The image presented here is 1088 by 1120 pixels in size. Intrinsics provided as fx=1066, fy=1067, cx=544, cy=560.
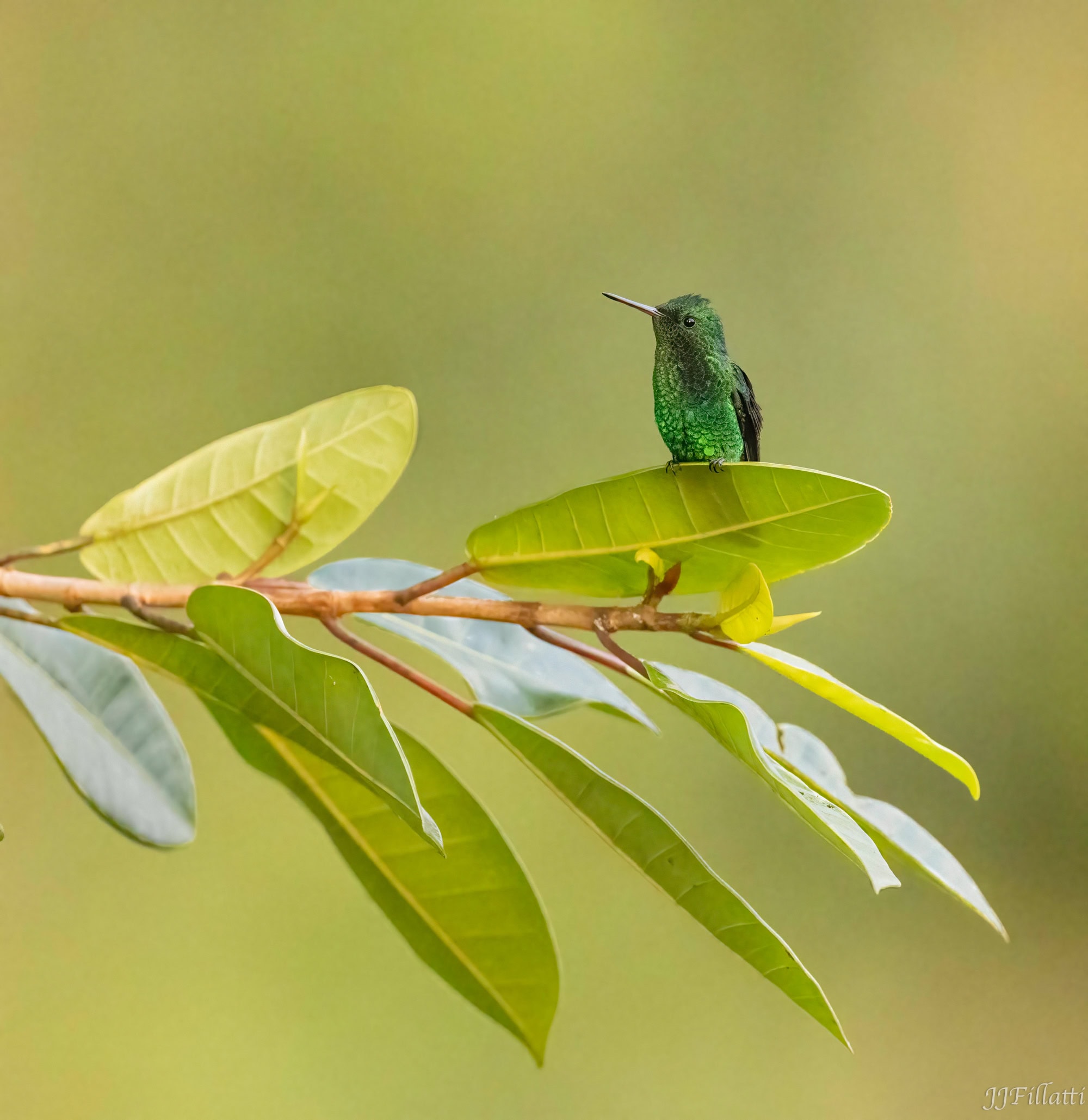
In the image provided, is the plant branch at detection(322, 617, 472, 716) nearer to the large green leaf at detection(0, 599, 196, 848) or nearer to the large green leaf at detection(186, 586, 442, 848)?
the large green leaf at detection(186, 586, 442, 848)

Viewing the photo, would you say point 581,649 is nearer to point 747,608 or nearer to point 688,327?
point 747,608

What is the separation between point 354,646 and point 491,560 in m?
0.10

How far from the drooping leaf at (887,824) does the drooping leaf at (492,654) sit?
105mm

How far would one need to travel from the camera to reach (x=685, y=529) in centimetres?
61

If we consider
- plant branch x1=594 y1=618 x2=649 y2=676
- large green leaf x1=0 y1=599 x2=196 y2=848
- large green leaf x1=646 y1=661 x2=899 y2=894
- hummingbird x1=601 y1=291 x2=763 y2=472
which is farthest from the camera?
hummingbird x1=601 y1=291 x2=763 y2=472

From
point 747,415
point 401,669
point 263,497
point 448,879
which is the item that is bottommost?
point 448,879

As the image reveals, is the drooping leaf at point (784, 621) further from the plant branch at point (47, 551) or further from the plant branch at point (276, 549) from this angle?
the plant branch at point (47, 551)

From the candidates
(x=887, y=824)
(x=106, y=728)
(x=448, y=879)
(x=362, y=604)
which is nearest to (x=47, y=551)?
(x=106, y=728)

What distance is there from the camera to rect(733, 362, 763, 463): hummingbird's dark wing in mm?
849

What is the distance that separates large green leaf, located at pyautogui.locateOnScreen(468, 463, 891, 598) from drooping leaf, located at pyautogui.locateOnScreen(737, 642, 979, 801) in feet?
0.16

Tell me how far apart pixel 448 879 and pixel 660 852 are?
200 mm

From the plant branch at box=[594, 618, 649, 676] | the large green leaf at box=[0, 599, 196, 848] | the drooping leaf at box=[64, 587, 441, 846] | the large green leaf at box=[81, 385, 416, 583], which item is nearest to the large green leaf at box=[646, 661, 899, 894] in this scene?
the plant branch at box=[594, 618, 649, 676]

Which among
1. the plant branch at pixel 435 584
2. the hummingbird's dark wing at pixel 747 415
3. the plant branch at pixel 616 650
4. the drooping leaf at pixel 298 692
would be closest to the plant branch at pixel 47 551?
the drooping leaf at pixel 298 692

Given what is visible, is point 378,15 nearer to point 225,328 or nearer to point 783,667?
point 225,328
